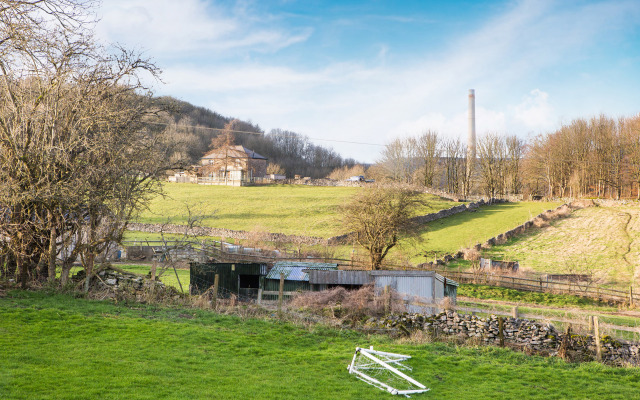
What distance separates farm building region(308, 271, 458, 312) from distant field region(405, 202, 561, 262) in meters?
13.2

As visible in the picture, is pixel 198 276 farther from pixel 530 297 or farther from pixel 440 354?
pixel 530 297

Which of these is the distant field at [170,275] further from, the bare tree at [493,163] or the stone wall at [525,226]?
the bare tree at [493,163]

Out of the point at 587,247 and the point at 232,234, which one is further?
the point at 232,234

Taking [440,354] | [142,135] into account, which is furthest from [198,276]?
[440,354]

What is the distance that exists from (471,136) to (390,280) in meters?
61.0

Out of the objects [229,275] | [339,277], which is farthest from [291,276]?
[229,275]

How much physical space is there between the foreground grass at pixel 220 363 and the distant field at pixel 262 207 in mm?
25293

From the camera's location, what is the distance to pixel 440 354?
1245cm

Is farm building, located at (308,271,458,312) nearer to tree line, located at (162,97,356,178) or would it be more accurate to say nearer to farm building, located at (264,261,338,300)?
farm building, located at (264,261,338,300)

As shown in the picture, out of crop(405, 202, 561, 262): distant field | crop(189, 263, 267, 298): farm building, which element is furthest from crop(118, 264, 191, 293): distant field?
crop(405, 202, 561, 262): distant field

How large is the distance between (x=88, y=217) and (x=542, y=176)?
62.3m

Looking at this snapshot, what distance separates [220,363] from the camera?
10.4m

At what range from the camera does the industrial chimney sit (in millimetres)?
72312

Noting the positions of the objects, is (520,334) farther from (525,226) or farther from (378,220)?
(525,226)
